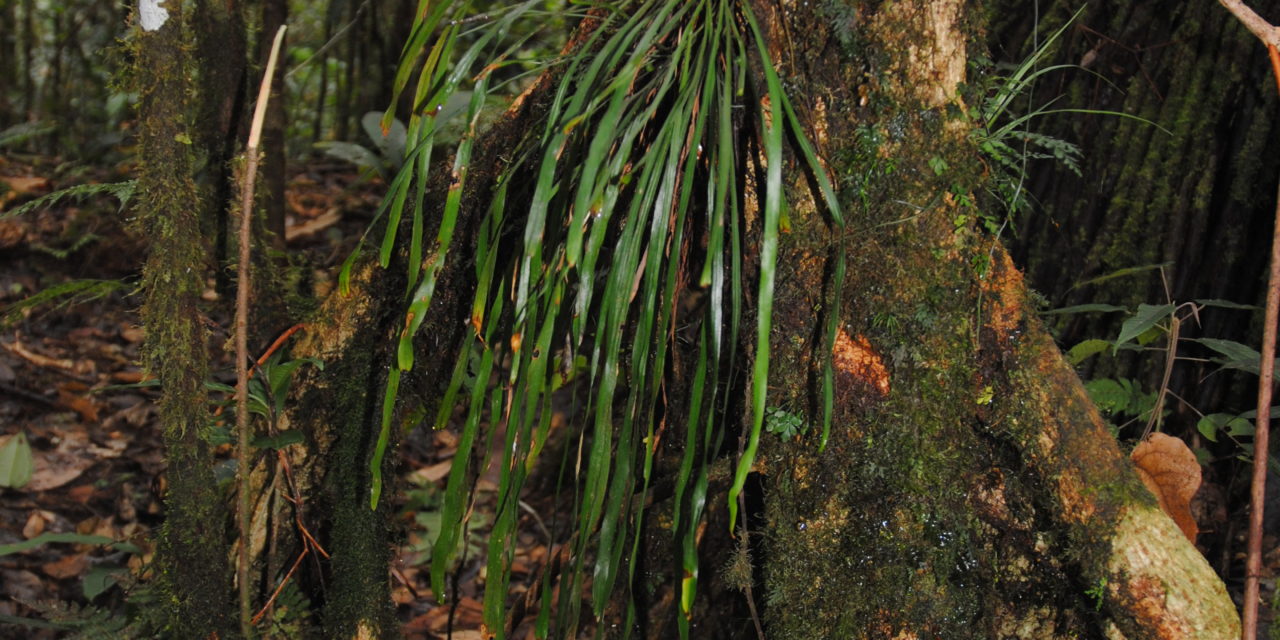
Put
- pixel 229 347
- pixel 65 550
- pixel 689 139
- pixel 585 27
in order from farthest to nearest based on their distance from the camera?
pixel 65 550 → pixel 229 347 → pixel 585 27 → pixel 689 139

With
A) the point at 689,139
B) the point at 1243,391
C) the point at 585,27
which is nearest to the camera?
the point at 689,139

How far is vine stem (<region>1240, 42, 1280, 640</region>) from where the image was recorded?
1.24 meters

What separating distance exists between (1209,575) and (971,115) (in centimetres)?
78

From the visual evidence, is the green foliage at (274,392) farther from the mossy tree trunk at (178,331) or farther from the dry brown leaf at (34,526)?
the dry brown leaf at (34,526)

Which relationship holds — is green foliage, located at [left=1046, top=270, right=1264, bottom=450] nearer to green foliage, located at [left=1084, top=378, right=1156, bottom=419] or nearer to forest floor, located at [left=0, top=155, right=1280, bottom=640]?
green foliage, located at [left=1084, top=378, right=1156, bottom=419]

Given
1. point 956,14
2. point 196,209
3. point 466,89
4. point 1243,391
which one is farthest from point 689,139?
point 466,89

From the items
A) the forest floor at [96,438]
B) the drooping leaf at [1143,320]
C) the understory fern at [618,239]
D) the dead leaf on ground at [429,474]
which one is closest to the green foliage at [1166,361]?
the drooping leaf at [1143,320]

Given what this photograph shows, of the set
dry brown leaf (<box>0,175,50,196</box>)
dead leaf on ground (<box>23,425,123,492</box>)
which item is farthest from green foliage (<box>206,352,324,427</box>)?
dry brown leaf (<box>0,175,50,196</box>)

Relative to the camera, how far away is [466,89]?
369cm

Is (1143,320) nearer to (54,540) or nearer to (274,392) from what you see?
(274,392)

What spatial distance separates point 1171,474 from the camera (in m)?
1.60

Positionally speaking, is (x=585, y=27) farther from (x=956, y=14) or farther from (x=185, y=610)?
(x=185, y=610)

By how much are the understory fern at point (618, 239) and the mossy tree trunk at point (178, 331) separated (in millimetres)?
358

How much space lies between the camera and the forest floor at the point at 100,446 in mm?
2238
